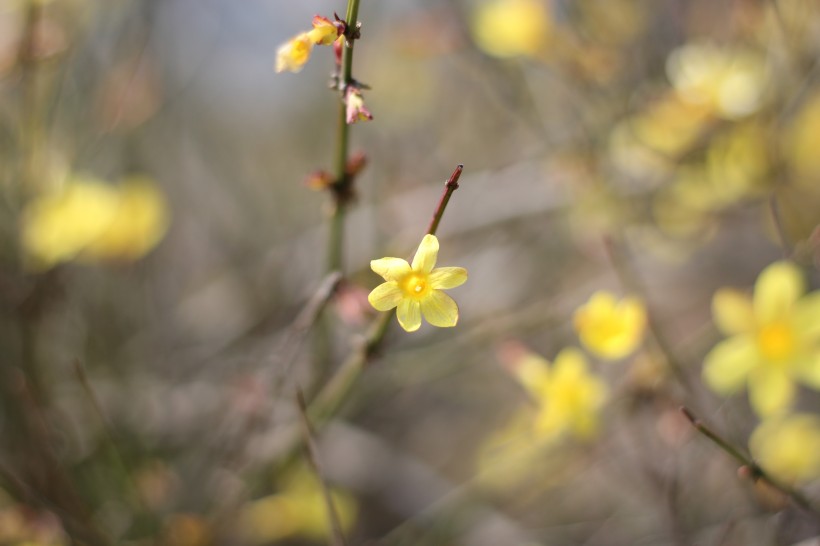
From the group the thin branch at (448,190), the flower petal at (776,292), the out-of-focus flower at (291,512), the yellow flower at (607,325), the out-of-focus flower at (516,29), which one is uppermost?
the out-of-focus flower at (516,29)

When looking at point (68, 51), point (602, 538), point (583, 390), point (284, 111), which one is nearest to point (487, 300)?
point (602, 538)

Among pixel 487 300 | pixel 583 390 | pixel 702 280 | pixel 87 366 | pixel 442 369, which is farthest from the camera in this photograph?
pixel 702 280

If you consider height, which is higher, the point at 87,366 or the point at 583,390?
the point at 87,366

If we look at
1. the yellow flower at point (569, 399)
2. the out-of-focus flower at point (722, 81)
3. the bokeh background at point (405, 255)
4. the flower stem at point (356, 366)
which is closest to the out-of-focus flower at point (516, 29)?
the bokeh background at point (405, 255)

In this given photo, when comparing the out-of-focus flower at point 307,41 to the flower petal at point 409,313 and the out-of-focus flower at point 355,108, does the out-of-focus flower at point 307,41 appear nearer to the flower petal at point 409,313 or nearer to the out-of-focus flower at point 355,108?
the out-of-focus flower at point 355,108

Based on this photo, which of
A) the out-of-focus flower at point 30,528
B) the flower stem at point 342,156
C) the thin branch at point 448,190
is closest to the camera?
the thin branch at point 448,190

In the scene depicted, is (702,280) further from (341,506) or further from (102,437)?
(102,437)

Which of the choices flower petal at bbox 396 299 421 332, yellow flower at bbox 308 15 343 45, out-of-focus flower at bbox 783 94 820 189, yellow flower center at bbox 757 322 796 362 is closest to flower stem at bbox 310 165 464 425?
flower petal at bbox 396 299 421 332
